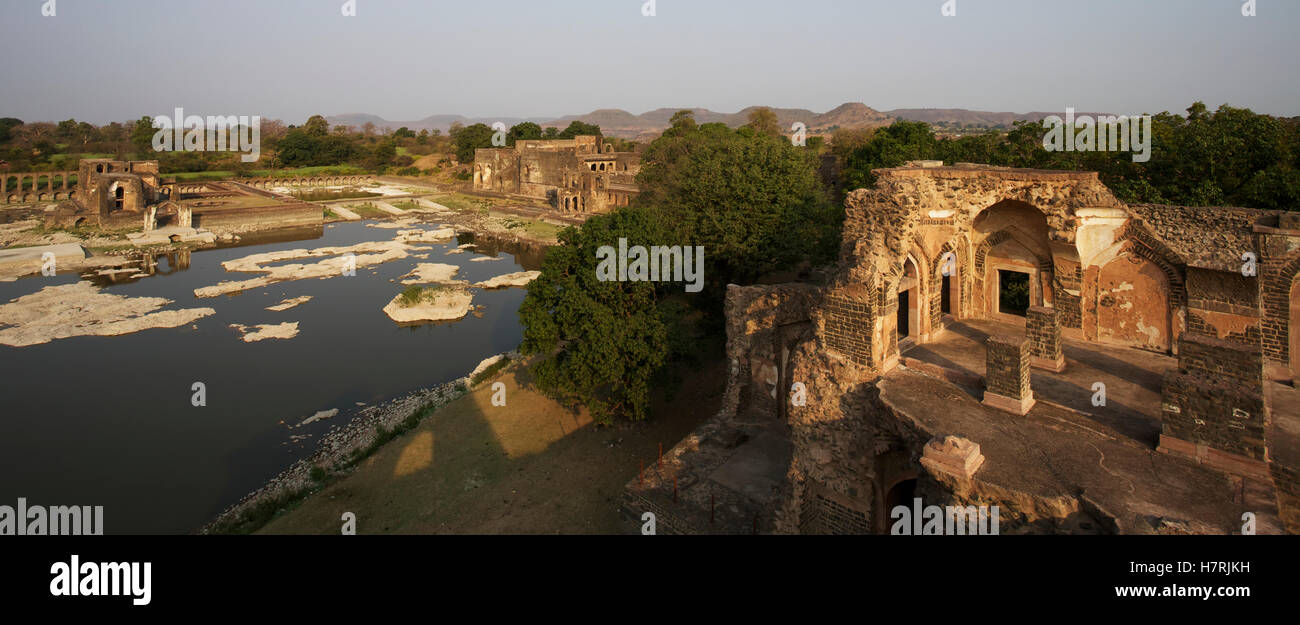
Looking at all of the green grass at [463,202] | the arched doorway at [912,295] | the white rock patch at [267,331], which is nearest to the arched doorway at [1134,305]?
the arched doorway at [912,295]

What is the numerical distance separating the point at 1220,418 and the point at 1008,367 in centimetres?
219

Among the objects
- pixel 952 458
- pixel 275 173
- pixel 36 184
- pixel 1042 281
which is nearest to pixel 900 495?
pixel 952 458

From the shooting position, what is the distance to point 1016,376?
29.3ft

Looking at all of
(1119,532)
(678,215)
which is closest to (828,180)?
(678,215)

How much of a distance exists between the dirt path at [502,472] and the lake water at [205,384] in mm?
2988

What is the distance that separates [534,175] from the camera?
61.6 m

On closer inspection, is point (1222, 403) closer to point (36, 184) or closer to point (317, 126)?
point (36, 184)

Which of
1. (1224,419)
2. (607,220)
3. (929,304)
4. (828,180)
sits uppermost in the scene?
(828,180)

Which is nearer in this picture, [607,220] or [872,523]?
[872,523]

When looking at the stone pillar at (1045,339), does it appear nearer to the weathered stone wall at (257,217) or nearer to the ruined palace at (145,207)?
the weathered stone wall at (257,217)

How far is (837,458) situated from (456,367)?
15.1 meters

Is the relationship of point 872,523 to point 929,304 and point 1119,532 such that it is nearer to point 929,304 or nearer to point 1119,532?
point 1119,532
